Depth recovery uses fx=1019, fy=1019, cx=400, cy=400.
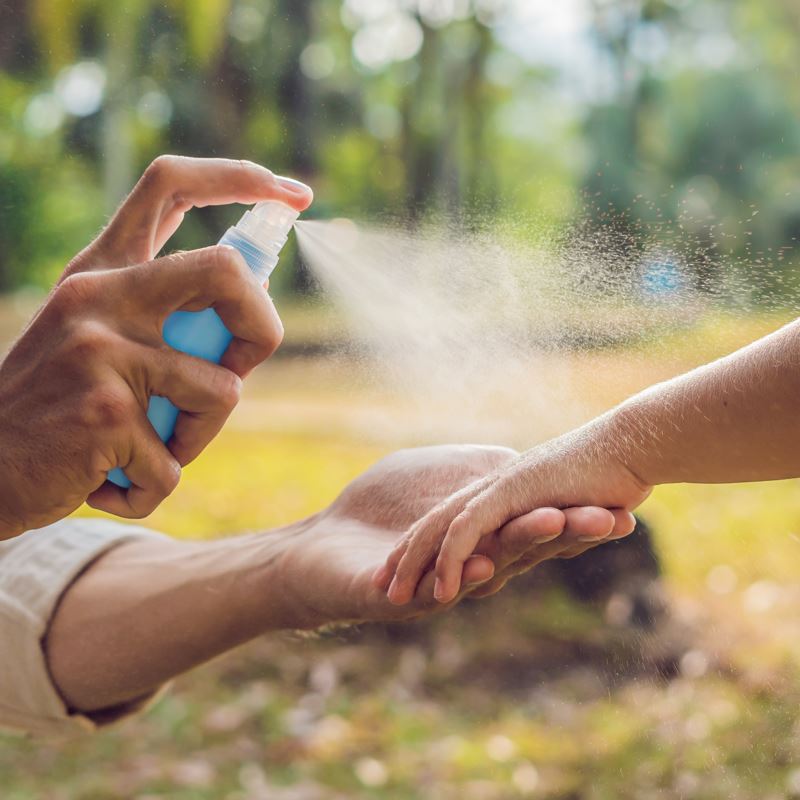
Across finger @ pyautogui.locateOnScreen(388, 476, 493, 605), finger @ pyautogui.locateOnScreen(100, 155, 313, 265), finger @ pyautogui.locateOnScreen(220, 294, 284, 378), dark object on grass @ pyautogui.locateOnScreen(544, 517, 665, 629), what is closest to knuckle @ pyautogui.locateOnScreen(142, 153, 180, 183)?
finger @ pyautogui.locateOnScreen(100, 155, 313, 265)

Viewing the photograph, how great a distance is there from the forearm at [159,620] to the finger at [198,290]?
0.31 metres

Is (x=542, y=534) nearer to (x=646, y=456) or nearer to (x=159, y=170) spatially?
(x=646, y=456)

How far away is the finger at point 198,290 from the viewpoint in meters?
0.65

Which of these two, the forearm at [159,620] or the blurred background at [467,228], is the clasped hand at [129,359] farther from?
the blurred background at [467,228]

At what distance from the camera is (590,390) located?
104 centimetres

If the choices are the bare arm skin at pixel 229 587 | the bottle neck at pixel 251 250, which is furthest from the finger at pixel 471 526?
the bottle neck at pixel 251 250

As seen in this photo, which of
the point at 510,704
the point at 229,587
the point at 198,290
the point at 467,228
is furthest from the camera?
the point at 510,704

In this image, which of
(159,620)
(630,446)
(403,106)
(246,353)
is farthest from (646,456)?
(403,106)

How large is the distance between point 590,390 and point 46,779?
1.48 metres

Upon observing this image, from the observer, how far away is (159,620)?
953 mm

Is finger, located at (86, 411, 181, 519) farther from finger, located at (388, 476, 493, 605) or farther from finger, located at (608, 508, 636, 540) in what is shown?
finger, located at (608, 508, 636, 540)

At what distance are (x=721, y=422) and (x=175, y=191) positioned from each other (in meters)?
0.41

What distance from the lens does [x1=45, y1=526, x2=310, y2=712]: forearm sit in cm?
93

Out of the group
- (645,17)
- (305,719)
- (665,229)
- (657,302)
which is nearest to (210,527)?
(305,719)
